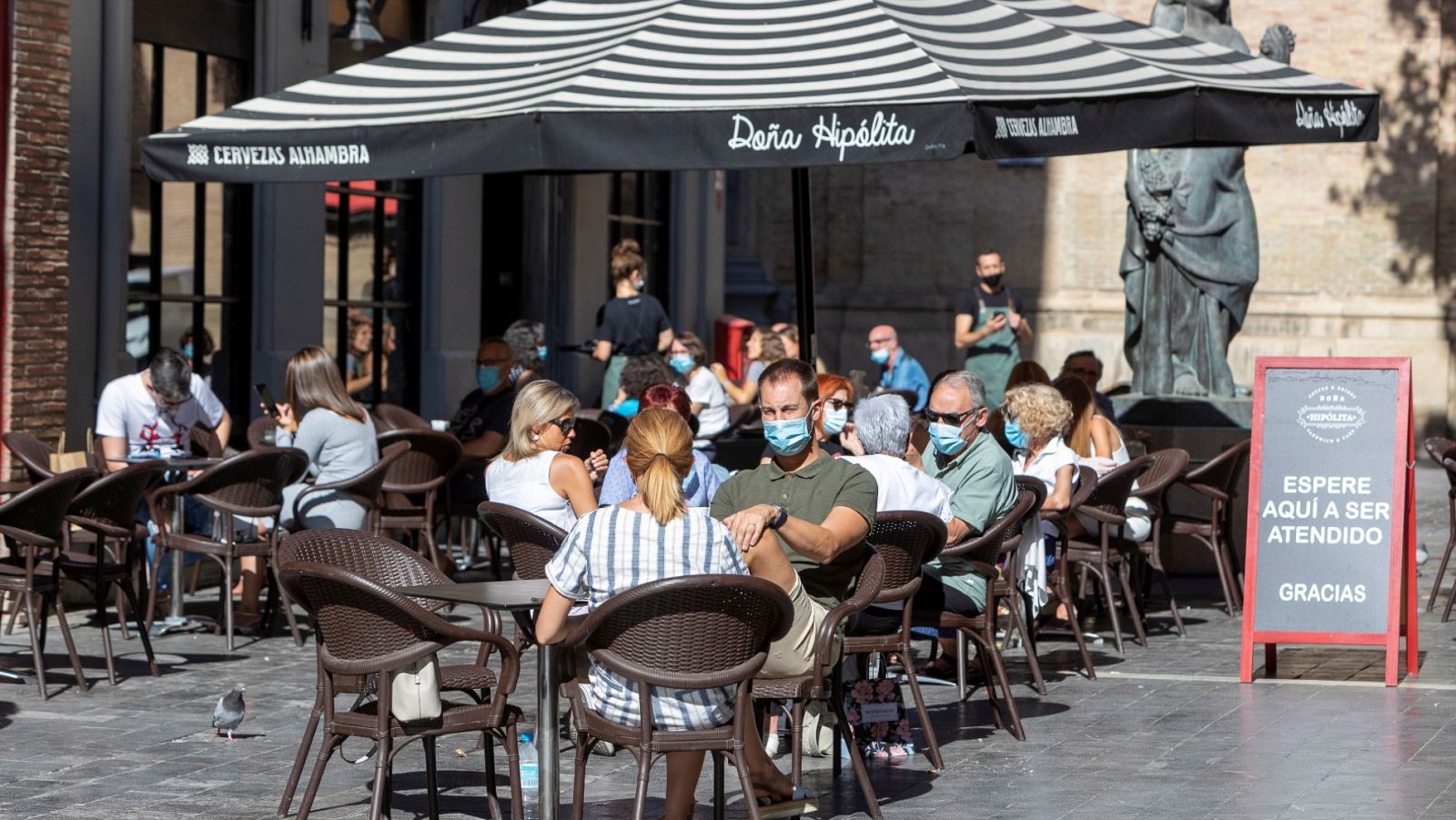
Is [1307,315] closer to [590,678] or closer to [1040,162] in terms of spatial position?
[1040,162]

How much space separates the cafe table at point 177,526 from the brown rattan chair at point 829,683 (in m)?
4.27

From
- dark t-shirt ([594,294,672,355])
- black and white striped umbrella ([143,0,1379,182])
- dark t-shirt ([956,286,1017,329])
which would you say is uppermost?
black and white striped umbrella ([143,0,1379,182])

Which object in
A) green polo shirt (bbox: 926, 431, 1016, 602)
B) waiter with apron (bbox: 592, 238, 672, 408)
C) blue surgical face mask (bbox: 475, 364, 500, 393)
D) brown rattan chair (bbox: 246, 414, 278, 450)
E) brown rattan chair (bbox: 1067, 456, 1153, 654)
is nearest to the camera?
green polo shirt (bbox: 926, 431, 1016, 602)

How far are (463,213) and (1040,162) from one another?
12.1 m

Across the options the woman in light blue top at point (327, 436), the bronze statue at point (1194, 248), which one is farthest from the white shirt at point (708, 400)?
the woman in light blue top at point (327, 436)

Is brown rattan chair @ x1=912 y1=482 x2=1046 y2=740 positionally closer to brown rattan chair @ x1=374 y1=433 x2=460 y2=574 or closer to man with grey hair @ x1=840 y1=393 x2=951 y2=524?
man with grey hair @ x1=840 y1=393 x2=951 y2=524

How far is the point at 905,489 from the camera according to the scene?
7531 millimetres

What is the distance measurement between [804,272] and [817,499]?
3.38 meters

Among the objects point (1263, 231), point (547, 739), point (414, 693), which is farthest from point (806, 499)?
point (1263, 231)

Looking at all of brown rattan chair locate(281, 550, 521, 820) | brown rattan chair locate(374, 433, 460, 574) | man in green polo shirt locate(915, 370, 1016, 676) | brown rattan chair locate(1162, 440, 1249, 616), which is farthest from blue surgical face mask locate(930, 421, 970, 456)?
brown rattan chair locate(374, 433, 460, 574)

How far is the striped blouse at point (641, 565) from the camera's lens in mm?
5605

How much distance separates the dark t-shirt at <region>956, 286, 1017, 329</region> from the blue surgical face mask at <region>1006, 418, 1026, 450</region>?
5.48 m

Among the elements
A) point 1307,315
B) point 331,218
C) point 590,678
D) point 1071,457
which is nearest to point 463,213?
point 331,218

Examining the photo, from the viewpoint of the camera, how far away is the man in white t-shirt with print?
10695mm
